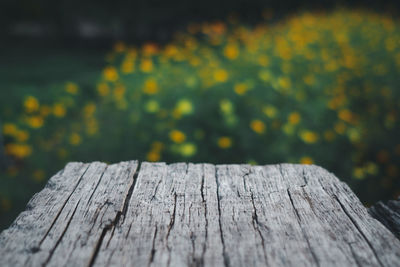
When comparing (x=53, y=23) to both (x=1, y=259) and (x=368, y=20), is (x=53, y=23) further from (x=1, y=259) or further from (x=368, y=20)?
(x=1, y=259)

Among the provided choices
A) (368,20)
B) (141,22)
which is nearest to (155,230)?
(368,20)

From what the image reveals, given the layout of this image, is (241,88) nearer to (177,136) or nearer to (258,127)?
(258,127)

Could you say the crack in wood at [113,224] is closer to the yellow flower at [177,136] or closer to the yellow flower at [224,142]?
the yellow flower at [177,136]

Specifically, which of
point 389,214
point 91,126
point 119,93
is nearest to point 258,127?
point 119,93

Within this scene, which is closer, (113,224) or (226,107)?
(113,224)

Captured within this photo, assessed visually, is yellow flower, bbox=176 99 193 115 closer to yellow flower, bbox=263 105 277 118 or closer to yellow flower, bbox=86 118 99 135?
yellow flower, bbox=263 105 277 118

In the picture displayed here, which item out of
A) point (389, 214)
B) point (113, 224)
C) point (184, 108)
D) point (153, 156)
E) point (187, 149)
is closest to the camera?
point (113, 224)

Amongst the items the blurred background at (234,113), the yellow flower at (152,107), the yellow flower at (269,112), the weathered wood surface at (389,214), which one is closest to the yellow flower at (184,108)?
the blurred background at (234,113)
